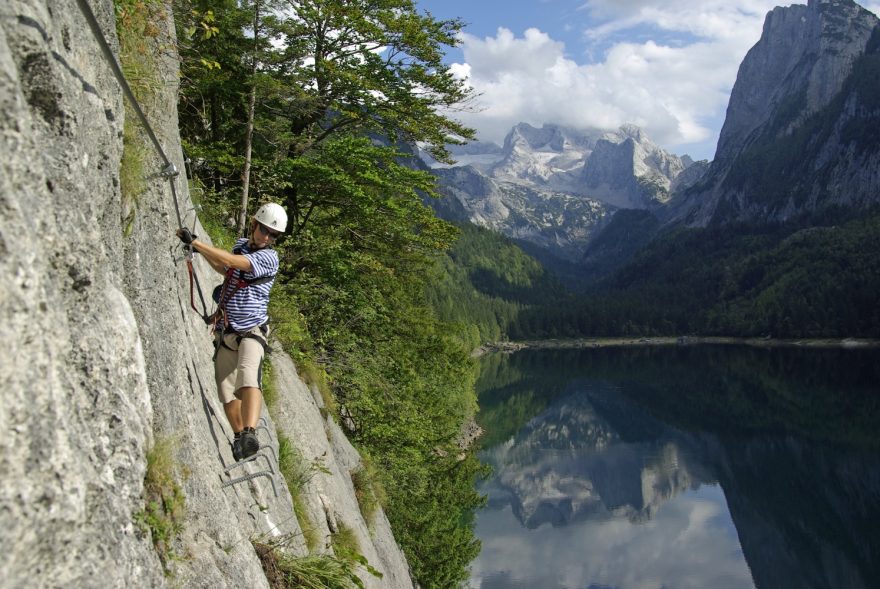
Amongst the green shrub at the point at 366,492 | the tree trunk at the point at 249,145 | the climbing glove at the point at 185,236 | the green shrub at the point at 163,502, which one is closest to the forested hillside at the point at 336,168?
the tree trunk at the point at 249,145

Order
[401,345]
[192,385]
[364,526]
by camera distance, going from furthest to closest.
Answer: [401,345] → [364,526] → [192,385]

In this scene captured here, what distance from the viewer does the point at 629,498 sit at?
59312 millimetres

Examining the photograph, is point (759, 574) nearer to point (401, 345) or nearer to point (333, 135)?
point (401, 345)

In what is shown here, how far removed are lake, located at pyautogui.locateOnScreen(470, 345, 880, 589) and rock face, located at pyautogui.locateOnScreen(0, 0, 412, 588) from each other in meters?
38.4

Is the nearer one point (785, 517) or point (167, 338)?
point (167, 338)

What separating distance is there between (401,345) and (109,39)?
653 inches

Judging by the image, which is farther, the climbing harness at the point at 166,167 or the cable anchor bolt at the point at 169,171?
the cable anchor bolt at the point at 169,171

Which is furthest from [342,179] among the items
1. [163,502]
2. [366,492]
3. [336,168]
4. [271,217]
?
[163,502]

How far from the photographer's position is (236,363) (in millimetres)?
6598

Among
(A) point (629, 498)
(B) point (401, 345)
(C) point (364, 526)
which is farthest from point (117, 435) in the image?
(A) point (629, 498)

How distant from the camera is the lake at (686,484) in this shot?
42.0 m

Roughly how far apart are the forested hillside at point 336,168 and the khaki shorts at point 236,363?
586 centimetres

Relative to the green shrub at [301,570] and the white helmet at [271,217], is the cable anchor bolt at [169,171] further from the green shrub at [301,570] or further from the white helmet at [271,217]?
the green shrub at [301,570]

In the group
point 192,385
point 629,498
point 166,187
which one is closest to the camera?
point 192,385
